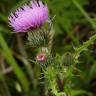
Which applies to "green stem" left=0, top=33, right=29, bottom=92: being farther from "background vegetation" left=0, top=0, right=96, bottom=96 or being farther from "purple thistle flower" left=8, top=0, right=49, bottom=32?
"purple thistle flower" left=8, top=0, right=49, bottom=32

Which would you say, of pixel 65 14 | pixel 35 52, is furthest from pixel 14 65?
pixel 65 14

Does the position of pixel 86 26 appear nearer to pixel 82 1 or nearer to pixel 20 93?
pixel 82 1

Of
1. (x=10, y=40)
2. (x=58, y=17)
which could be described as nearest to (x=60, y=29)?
(x=58, y=17)

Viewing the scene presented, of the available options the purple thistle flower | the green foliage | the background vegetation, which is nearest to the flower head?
the purple thistle flower

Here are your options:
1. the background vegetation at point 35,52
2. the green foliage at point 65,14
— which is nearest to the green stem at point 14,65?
the background vegetation at point 35,52

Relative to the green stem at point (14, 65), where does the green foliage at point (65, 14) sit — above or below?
above

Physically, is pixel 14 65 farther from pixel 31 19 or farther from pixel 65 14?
pixel 31 19

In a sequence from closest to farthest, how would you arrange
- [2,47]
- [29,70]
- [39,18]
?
1. [39,18]
2. [2,47]
3. [29,70]

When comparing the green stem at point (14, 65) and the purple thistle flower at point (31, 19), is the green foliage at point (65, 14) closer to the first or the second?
the green stem at point (14, 65)
